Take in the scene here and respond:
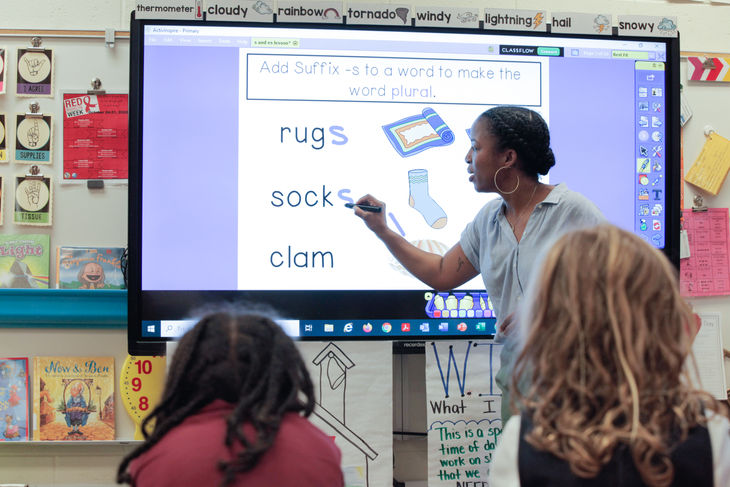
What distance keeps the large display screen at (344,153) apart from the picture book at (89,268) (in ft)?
0.69

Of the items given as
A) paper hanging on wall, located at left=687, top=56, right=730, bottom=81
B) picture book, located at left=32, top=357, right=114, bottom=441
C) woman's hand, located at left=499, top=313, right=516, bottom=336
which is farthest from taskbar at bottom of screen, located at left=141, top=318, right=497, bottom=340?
paper hanging on wall, located at left=687, top=56, right=730, bottom=81

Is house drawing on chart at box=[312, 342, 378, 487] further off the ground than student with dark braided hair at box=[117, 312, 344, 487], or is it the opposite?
student with dark braided hair at box=[117, 312, 344, 487]

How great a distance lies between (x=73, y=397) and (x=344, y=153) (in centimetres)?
125

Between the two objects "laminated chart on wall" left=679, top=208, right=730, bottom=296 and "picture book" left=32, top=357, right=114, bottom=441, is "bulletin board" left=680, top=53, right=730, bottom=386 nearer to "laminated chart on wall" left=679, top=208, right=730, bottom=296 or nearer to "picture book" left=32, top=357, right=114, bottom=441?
"laminated chart on wall" left=679, top=208, right=730, bottom=296

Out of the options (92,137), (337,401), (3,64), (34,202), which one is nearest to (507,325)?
(337,401)

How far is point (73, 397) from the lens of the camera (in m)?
2.38

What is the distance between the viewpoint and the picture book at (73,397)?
93.8 inches

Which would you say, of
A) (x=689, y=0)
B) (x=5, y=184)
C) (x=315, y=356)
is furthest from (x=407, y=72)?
(x=5, y=184)

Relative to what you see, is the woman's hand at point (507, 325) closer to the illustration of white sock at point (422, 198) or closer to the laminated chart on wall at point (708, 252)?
the illustration of white sock at point (422, 198)

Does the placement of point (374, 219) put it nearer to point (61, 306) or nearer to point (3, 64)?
point (61, 306)

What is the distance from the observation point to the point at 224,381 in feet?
3.47

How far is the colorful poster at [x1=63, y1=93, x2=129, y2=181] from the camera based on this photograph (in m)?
2.40

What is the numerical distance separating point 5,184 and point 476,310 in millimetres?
1681

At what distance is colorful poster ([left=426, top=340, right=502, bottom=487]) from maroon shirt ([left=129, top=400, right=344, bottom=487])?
1.33m
